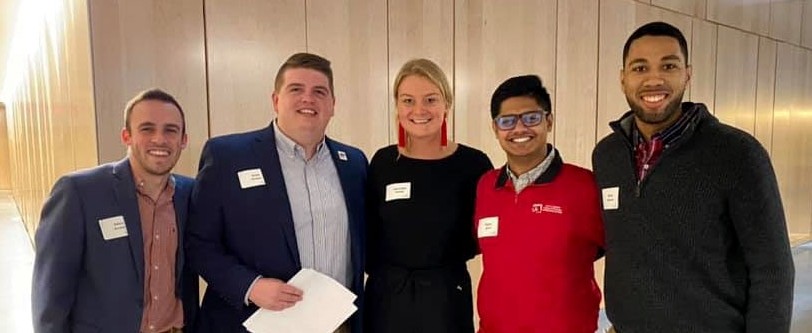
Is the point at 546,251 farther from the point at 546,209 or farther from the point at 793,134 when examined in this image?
the point at 793,134

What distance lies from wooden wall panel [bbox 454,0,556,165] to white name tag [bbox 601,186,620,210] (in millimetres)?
2612

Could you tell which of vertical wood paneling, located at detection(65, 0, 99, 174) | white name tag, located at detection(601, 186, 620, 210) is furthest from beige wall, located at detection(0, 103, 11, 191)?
white name tag, located at detection(601, 186, 620, 210)

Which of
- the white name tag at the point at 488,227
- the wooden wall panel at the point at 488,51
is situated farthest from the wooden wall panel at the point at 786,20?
the white name tag at the point at 488,227

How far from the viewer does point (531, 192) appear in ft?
6.23

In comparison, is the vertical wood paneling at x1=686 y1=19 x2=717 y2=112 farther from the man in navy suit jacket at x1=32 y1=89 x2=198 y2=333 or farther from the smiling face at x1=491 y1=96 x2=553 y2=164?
the man in navy suit jacket at x1=32 y1=89 x2=198 y2=333

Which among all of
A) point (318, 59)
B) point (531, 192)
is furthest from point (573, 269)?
point (318, 59)

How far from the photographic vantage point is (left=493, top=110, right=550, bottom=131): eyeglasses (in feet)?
6.25

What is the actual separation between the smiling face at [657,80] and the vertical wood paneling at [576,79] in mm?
3275

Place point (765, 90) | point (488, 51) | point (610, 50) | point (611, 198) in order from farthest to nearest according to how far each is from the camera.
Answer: point (765, 90) → point (610, 50) → point (488, 51) → point (611, 198)

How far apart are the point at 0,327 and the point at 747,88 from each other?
845cm

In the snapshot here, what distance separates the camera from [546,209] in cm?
186

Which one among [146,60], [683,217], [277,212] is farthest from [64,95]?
[683,217]

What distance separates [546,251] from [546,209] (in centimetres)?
14

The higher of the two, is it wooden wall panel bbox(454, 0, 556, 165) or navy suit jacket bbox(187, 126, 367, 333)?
wooden wall panel bbox(454, 0, 556, 165)
